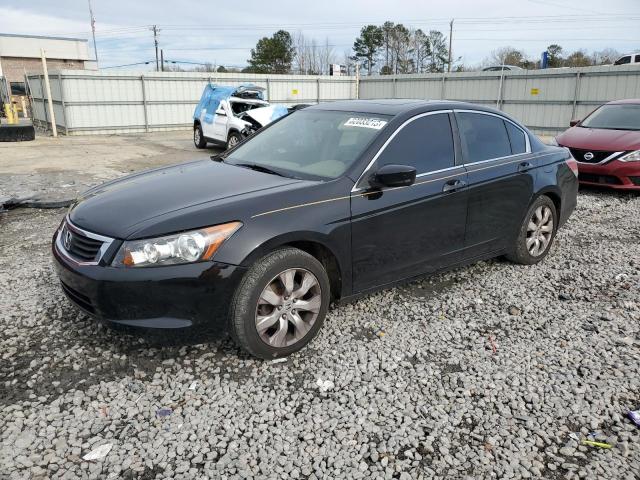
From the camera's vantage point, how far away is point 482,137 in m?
4.59

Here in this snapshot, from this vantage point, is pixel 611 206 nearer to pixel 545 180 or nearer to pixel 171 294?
pixel 545 180

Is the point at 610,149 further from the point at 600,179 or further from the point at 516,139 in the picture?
the point at 516,139

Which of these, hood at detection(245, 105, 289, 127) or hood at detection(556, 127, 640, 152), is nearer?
hood at detection(556, 127, 640, 152)

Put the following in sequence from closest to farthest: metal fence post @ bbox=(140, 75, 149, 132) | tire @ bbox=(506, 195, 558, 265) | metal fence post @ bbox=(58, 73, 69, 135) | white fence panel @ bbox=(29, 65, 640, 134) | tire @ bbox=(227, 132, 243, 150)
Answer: tire @ bbox=(506, 195, 558, 265)
tire @ bbox=(227, 132, 243, 150)
white fence panel @ bbox=(29, 65, 640, 134)
metal fence post @ bbox=(58, 73, 69, 135)
metal fence post @ bbox=(140, 75, 149, 132)

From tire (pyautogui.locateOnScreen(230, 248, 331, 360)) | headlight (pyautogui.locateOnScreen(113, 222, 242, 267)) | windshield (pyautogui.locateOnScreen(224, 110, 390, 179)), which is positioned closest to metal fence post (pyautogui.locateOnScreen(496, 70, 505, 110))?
windshield (pyautogui.locateOnScreen(224, 110, 390, 179))

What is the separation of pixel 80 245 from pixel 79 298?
0.32 m

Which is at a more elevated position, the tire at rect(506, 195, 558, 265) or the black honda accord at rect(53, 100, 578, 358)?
the black honda accord at rect(53, 100, 578, 358)

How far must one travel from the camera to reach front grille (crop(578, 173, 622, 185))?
8523mm

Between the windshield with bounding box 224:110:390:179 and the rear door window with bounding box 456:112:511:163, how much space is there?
836 millimetres

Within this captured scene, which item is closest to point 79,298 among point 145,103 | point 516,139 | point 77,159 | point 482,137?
point 482,137

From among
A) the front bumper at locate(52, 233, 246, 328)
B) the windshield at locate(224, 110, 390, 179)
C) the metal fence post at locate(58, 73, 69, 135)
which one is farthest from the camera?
the metal fence post at locate(58, 73, 69, 135)

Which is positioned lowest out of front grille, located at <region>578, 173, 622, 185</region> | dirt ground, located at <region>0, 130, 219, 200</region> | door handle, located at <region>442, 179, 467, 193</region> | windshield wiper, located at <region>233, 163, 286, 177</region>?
dirt ground, located at <region>0, 130, 219, 200</region>

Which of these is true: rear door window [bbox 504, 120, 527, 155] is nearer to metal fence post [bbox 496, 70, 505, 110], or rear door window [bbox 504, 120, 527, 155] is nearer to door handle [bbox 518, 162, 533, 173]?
door handle [bbox 518, 162, 533, 173]

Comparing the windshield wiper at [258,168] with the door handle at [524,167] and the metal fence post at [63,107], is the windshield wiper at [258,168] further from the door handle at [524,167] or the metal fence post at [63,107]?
the metal fence post at [63,107]
